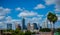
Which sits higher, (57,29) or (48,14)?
(48,14)

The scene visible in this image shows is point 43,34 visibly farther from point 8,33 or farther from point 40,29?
point 8,33

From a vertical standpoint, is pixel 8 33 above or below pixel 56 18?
below

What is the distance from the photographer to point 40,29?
5.35m

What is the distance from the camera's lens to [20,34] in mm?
4961

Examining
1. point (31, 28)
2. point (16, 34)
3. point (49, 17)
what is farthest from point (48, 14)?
point (16, 34)

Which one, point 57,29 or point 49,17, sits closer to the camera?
point 57,29

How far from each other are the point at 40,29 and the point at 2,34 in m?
1.62

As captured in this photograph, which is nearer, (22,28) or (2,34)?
(2,34)

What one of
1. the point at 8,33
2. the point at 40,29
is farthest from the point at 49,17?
the point at 8,33

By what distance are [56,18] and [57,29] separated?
60 centimetres

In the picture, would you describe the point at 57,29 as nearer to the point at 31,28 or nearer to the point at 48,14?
the point at 48,14

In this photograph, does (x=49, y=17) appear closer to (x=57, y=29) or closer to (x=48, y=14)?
(x=48, y=14)

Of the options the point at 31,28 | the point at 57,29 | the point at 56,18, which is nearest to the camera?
the point at 57,29

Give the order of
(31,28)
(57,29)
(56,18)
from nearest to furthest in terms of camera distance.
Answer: (57,29) < (56,18) < (31,28)
